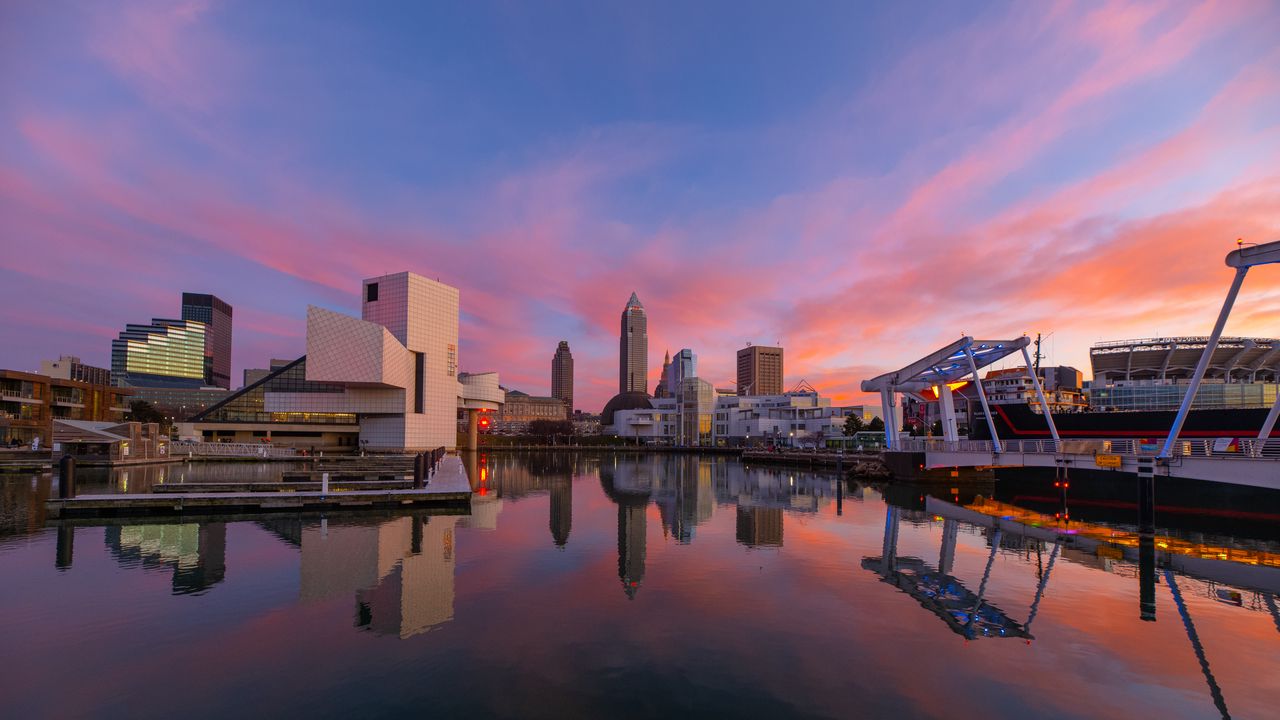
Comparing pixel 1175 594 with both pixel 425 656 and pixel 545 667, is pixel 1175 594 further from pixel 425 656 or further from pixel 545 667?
pixel 425 656

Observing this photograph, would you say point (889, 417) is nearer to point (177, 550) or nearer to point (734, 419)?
point (177, 550)

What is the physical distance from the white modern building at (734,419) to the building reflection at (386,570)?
10108 centimetres

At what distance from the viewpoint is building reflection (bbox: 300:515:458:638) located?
15.4 m

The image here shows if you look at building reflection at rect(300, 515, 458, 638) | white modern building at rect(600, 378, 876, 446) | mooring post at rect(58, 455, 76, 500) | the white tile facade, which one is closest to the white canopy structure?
building reflection at rect(300, 515, 458, 638)

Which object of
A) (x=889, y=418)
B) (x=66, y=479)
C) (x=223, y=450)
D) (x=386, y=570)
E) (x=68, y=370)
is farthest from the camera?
(x=68, y=370)

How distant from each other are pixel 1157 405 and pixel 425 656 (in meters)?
95.0

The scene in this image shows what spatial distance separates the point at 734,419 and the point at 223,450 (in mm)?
103274

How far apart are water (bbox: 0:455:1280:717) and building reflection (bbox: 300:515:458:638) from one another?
0.39ft

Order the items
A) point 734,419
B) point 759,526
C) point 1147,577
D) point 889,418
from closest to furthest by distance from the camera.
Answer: point 1147,577, point 759,526, point 889,418, point 734,419

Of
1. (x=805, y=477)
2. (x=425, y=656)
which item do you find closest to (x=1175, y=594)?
(x=425, y=656)

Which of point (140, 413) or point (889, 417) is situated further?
point (140, 413)

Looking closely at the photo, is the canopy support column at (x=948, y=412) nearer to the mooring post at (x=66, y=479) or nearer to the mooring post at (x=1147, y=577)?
the mooring post at (x=1147, y=577)

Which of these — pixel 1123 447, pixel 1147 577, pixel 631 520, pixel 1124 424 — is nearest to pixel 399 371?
pixel 631 520

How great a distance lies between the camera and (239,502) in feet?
105
